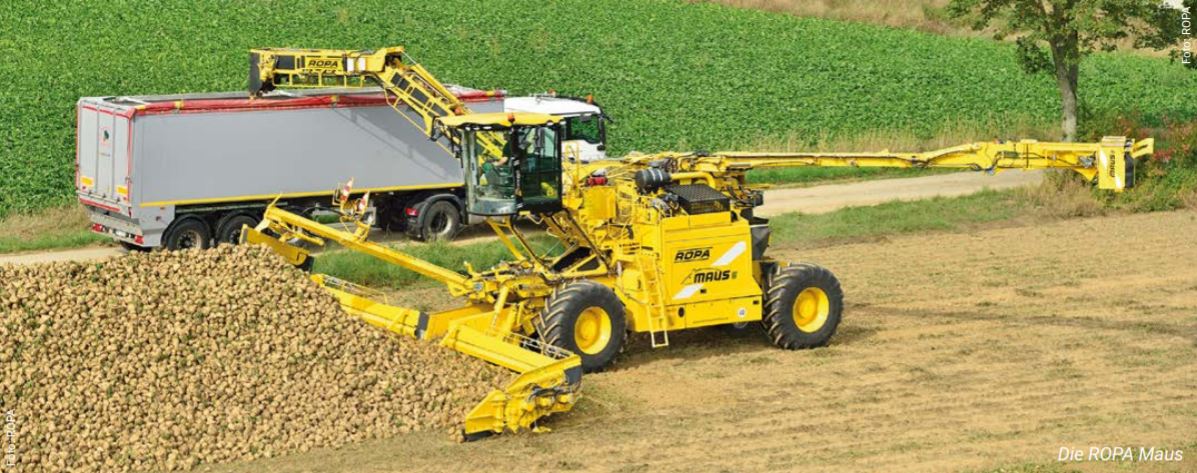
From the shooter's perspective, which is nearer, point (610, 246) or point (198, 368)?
point (198, 368)

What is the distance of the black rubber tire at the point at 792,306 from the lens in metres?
20.9

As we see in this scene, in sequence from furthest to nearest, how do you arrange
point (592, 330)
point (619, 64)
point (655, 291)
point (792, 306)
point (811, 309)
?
point (619, 64)
point (811, 309)
point (792, 306)
point (655, 291)
point (592, 330)

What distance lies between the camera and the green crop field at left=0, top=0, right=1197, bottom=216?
3809cm

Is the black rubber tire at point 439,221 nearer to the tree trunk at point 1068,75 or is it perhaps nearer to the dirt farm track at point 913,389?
the dirt farm track at point 913,389

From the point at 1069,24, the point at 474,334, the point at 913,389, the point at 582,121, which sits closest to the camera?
the point at 474,334

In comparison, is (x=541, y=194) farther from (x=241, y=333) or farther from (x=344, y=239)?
(x=241, y=333)

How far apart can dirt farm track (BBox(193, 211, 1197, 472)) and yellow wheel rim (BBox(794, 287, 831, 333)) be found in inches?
18.0

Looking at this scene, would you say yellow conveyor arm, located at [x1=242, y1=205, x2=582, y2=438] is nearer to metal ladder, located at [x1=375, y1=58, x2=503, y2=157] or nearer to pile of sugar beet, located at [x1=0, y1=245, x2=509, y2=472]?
pile of sugar beet, located at [x1=0, y1=245, x2=509, y2=472]

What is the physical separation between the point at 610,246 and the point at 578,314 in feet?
4.69

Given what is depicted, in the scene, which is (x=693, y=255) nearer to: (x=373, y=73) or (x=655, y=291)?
(x=655, y=291)

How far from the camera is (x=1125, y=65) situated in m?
50.8

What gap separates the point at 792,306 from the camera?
20.9 m

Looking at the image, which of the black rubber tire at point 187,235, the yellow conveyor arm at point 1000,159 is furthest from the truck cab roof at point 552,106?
the yellow conveyor arm at point 1000,159

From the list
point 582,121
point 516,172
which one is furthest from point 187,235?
point 516,172
